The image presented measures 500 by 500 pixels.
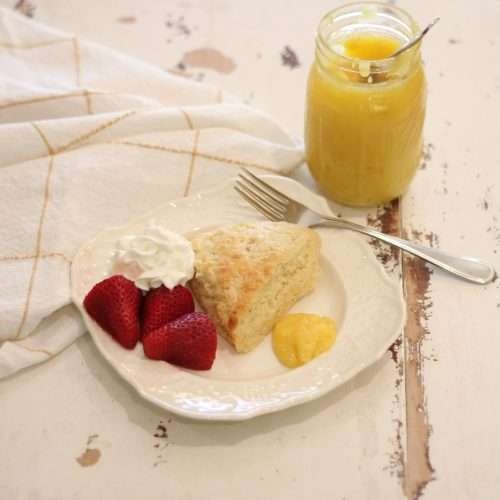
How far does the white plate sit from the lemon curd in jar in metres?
0.13

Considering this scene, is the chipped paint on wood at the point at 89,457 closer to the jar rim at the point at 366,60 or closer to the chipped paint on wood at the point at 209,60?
the jar rim at the point at 366,60

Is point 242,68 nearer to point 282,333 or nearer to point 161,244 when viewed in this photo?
point 161,244

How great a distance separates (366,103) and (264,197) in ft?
0.92

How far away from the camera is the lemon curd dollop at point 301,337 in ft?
4.24

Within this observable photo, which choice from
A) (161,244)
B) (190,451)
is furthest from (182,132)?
(190,451)

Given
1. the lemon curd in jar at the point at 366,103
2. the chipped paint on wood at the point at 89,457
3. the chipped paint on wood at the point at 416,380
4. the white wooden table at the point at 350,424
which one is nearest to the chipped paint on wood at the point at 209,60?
the lemon curd in jar at the point at 366,103

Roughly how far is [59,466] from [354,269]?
0.63m

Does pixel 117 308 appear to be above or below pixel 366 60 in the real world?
below

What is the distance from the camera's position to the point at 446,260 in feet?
4.81

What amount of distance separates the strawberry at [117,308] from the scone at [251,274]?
13 cm

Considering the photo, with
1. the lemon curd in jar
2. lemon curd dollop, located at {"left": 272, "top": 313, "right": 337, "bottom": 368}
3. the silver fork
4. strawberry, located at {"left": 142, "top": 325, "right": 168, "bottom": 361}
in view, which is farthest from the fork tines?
strawberry, located at {"left": 142, "top": 325, "right": 168, "bottom": 361}

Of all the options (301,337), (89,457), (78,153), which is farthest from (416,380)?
(78,153)

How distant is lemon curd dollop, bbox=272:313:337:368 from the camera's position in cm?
129

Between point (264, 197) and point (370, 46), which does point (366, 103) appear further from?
point (264, 197)
